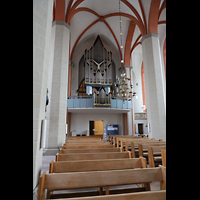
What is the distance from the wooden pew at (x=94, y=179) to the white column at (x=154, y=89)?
621 centimetres

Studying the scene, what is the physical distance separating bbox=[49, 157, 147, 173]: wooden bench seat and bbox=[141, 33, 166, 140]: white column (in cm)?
574

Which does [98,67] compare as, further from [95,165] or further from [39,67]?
[95,165]

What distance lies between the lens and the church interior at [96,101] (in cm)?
179

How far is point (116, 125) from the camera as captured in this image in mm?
14383

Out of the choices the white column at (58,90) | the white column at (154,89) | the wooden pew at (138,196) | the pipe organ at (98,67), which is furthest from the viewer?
the pipe organ at (98,67)

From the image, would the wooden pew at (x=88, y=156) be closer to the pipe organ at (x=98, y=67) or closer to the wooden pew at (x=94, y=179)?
the wooden pew at (x=94, y=179)

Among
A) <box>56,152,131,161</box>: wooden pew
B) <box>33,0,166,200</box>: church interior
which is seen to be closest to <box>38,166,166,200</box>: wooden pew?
<box>33,0,166,200</box>: church interior

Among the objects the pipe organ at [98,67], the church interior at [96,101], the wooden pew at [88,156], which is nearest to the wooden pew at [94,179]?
the church interior at [96,101]

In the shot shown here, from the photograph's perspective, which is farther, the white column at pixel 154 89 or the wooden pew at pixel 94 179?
the white column at pixel 154 89
